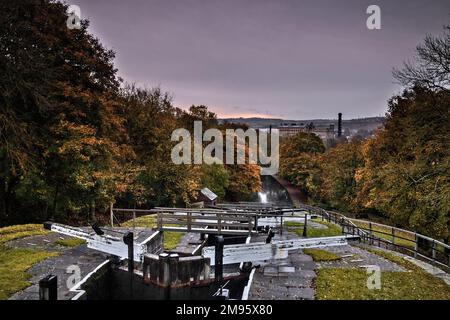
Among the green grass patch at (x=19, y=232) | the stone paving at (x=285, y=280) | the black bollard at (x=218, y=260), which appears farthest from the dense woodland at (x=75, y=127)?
the black bollard at (x=218, y=260)

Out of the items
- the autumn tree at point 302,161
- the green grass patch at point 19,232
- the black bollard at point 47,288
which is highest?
the autumn tree at point 302,161

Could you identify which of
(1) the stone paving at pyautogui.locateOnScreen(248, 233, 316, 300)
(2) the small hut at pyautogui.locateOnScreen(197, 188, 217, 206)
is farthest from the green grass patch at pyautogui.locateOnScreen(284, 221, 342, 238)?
(2) the small hut at pyautogui.locateOnScreen(197, 188, 217, 206)

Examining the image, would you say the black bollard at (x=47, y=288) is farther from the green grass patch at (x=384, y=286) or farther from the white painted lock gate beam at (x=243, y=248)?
the green grass patch at (x=384, y=286)

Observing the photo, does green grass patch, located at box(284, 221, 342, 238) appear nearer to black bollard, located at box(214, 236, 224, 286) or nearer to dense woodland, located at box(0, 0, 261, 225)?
black bollard, located at box(214, 236, 224, 286)

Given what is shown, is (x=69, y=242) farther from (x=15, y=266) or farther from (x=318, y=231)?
(x=318, y=231)

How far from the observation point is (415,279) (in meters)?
10.2

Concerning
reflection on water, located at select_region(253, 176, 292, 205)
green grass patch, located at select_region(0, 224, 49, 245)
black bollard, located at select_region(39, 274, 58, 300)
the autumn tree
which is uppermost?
the autumn tree

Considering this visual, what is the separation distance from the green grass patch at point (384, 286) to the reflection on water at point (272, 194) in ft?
127

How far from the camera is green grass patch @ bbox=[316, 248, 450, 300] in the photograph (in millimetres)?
8820

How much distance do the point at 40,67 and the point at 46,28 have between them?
297 cm

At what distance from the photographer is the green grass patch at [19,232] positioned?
1385 centimetres

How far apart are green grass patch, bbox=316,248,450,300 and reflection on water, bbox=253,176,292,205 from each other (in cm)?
3885

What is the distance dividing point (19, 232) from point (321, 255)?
11.8m

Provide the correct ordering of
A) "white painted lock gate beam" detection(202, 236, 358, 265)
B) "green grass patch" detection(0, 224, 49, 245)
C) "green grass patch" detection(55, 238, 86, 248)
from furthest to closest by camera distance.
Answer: "green grass patch" detection(0, 224, 49, 245) < "green grass patch" detection(55, 238, 86, 248) < "white painted lock gate beam" detection(202, 236, 358, 265)
